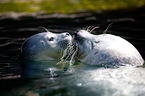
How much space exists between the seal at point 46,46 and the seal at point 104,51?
35 centimetres

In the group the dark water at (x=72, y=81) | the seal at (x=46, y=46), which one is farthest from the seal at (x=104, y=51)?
the seal at (x=46, y=46)

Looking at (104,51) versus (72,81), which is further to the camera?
(104,51)

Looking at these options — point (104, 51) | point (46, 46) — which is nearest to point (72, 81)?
point (104, 51)

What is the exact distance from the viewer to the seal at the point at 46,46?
5258 mm

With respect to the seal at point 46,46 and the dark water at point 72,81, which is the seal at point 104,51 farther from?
the seal at point 46,46

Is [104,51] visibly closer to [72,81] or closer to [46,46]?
[72,81]

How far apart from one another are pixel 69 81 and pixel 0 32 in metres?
5.40

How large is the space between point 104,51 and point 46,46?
1329 millimetres

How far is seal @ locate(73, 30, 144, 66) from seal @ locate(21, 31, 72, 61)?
1.14 feet

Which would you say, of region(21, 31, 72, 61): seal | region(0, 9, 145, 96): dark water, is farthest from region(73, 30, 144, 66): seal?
region(21, 31, 72, 61): seal

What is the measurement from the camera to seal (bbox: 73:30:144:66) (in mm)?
4910

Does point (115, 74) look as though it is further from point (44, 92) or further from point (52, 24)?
point (52, 24)

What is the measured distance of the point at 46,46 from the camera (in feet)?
17.5

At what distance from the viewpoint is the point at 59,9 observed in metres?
13.4
